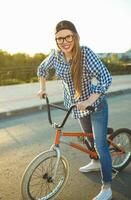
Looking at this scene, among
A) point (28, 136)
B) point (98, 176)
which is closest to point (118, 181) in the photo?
point (98, 176)

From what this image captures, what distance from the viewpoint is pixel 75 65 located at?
3.98m

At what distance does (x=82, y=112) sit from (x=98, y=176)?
4.21 feet

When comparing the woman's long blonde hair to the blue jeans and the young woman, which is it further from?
the blue jeans

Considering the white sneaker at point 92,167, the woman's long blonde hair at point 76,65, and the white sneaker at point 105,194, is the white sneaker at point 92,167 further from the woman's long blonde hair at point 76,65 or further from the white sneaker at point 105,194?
the woman's long blonde hair at point 76,65

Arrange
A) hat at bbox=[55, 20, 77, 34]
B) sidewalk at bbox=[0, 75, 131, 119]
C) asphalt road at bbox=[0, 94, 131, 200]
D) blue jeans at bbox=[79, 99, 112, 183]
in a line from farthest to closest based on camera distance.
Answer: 1. sidewalk at bbox=[0, 75, 131, 119]
2. asphalt road at bbox=[0, 94, 131, 200]
3. blue jeans at bbox=[79, 99, 112, 183]
4. hat at bbox=[55, 20, 77, 34]

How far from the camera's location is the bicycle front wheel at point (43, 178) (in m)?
4.12

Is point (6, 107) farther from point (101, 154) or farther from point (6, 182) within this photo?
point (101, 154)

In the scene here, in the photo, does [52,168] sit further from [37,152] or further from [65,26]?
[37,152]

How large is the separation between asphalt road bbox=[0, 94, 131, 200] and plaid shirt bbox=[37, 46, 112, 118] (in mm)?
1088

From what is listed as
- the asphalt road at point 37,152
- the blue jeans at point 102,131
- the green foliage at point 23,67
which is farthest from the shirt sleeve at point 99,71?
the green foliage at point 23,67

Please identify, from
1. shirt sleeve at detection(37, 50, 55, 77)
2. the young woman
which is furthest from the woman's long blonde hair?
shirt sleeve at detection(37, 50, 55, 77)

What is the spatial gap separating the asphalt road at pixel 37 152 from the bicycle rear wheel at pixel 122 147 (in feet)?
0.43

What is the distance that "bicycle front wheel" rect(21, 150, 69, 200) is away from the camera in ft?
13.5

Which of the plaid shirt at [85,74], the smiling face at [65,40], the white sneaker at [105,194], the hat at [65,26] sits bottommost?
the white sneaker at [105,194]
